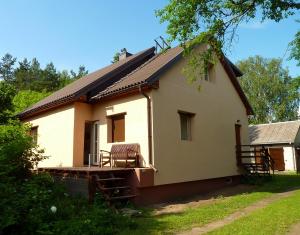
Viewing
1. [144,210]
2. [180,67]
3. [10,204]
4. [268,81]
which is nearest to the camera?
[10,204]

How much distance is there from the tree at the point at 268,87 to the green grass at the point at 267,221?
37.8 metres

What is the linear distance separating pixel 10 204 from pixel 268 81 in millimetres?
43663

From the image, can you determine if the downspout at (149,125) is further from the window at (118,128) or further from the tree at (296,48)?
the tree at (296,48)

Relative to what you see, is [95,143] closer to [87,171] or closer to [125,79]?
[125,79]

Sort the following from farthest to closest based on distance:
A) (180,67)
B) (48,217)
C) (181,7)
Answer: (180,67) → (181,7) → (48,217)

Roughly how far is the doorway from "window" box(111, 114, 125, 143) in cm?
87

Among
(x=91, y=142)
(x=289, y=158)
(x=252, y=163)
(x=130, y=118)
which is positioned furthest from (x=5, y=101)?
(x=289, y=158)

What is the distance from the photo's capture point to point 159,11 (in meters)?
11.3

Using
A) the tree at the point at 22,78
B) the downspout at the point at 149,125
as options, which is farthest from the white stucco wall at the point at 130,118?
the tree at the point at 22,78

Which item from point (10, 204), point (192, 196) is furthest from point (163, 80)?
point (10, 204)

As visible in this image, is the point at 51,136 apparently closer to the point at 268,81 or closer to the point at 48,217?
the point at 48,217

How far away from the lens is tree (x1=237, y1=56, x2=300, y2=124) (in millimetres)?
44469

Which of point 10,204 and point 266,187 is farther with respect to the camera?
point 266,187

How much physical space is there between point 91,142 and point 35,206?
6.82 meters
